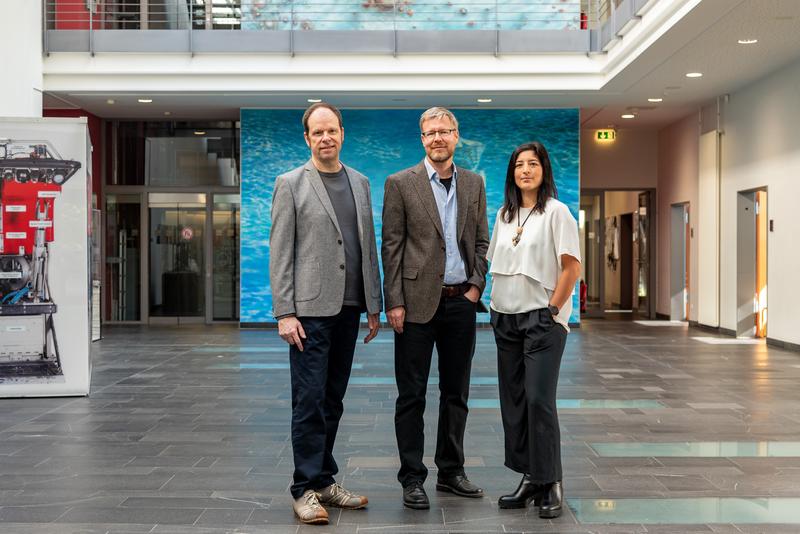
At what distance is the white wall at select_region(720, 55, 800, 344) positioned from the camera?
37.2 ft

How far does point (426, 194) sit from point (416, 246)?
240 millimetres

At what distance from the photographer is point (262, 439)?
5582 millimetres

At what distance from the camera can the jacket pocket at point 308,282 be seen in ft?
12.6

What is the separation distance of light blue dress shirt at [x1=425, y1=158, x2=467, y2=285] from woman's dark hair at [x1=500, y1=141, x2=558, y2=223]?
0.77 feet

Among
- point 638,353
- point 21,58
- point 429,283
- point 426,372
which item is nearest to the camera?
point 429,283

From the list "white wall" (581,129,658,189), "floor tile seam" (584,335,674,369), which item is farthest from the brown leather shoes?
"white wall" (581,129,658,189)

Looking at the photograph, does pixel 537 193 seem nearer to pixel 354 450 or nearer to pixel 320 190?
pixel 320 190

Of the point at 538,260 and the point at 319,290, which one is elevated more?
the point at 538,260

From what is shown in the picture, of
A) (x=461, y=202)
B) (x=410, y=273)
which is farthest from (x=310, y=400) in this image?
(x=461, y=202)

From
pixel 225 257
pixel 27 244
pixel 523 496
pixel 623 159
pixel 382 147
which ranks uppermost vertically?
pixel 623 159

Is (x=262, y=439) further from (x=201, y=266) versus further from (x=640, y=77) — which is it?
(x=201, y=266)

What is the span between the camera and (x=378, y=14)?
12.9 meters

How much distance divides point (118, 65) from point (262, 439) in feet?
28.6

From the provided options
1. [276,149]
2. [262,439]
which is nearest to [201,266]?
[276,149]
